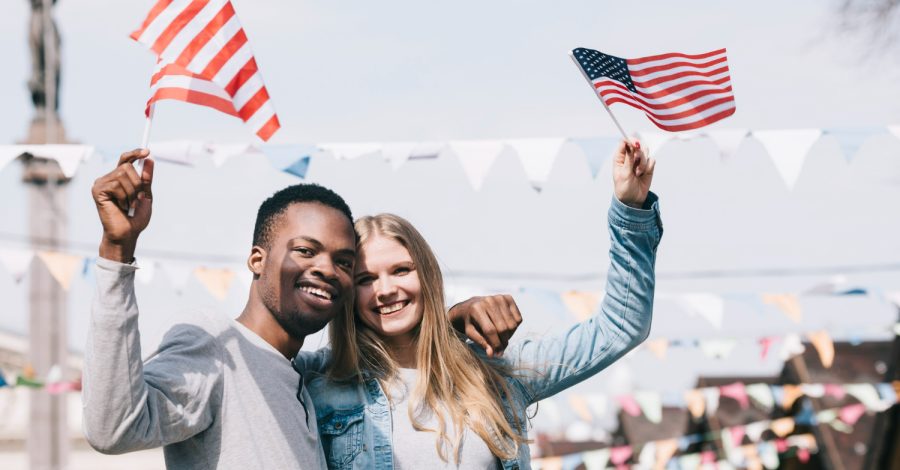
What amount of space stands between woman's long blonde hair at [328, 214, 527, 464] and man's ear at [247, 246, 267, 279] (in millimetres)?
460

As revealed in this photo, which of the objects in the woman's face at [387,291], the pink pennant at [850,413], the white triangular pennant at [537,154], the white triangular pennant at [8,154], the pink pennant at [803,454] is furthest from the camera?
the pink pennant at [803,454]

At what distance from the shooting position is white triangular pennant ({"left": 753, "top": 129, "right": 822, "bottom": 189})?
21.4ft

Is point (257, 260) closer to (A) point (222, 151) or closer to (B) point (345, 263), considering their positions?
(B) point (345, 263)

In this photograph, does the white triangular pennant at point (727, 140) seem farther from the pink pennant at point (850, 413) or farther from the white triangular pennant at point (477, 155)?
the pink pennant at point (850, 413)

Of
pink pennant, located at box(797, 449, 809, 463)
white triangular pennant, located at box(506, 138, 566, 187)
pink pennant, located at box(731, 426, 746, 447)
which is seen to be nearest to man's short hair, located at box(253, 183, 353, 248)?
white triangular pennant, located at box(506, 138, 566, 187)

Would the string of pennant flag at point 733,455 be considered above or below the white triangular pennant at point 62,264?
below

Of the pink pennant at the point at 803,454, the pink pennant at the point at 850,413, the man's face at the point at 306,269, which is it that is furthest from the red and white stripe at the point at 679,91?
the pink pennant at the point at 803,454

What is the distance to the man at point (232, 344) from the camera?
9.61 feet

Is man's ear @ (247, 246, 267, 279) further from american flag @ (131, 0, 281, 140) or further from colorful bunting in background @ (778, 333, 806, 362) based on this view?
colorful bunting in background @ (778, 333, 806, 362)

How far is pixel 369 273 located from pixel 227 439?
97 cm

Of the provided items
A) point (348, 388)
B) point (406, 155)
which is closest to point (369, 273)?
point (348, 388)

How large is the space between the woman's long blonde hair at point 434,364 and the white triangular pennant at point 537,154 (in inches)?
96.1

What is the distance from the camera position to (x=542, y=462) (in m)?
12.8

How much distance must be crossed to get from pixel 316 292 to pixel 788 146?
3.65 metres
